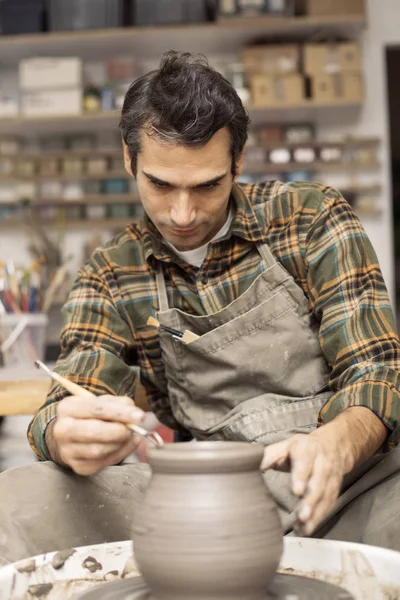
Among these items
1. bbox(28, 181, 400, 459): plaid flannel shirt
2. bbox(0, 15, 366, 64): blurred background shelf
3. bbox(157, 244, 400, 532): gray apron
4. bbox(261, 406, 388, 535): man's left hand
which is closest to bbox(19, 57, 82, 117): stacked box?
bbox(0, 15, 366, 64): blurred background shelf

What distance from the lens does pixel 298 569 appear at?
1.28m

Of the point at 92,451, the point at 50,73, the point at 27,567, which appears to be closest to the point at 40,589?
the point at 27,567

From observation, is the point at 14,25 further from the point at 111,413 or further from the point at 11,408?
the point at 111,413

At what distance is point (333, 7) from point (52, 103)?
5.89 feet

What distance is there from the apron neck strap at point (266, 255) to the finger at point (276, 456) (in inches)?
26.7

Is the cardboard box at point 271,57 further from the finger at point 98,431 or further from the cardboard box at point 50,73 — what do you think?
the finger at point 98,431

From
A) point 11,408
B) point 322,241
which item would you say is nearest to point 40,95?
point 11,408

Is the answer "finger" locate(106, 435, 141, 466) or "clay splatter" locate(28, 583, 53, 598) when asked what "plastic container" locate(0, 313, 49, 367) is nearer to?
"finger" locate(106, 435, 141, 466)

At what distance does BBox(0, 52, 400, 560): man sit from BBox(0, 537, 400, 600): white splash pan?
0.21m

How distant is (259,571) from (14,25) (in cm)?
488

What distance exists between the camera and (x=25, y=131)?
18.1ft

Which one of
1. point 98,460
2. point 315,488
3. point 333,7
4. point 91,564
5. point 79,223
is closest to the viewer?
point 315,488

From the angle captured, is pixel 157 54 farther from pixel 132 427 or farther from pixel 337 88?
pixel 132 427

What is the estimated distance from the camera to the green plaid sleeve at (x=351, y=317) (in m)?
1.50
